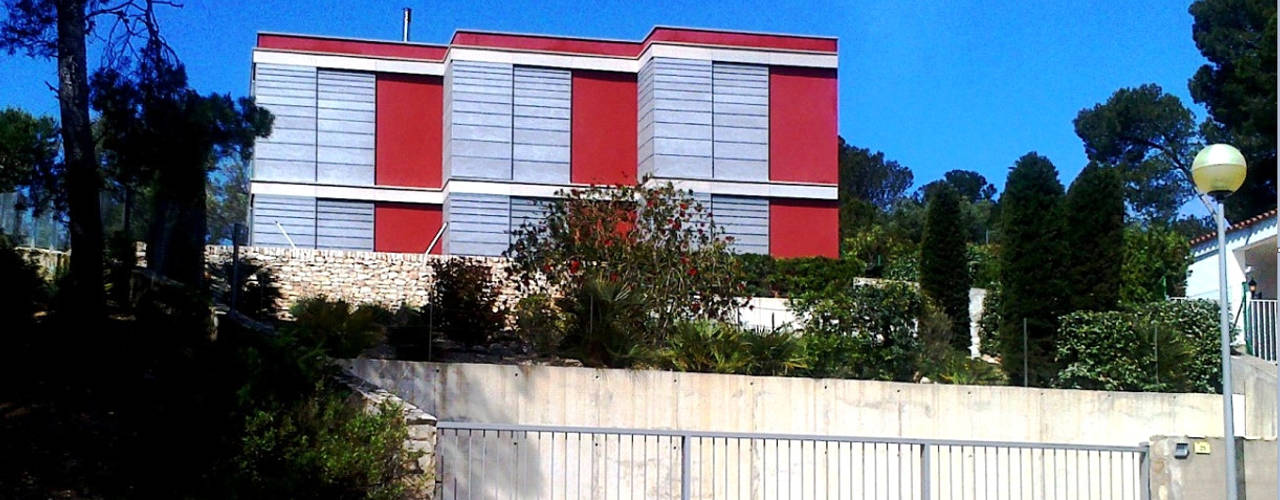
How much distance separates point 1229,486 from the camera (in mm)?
14852

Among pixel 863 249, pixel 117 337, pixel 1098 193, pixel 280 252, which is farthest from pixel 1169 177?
pixel 117 337

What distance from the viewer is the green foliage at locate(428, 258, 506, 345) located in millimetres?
21297

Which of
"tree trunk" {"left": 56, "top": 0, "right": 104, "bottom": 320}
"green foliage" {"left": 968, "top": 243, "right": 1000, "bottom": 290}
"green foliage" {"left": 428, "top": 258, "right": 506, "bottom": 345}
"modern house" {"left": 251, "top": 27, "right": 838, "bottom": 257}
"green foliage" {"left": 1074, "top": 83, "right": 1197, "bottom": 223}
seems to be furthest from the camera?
"green foliage" {"left": 1074, "top": 83, "right": 1197, "bottom": 223}

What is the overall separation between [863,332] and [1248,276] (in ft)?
34.3

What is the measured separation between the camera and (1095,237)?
76.1ft

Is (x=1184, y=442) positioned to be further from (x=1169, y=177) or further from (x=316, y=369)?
(x=1169, y=177)

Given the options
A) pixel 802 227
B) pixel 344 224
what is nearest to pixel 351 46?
pixel 344 224

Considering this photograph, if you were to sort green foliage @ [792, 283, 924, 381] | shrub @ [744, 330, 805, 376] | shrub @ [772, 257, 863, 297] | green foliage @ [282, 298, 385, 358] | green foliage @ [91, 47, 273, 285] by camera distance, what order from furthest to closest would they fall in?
shrub @ [772, 257, 863, 297]
green foliage @ [792, 283, 924, 381]
shrub @ [744, 330, 805, 376]
green foliage @ [91, 47, 273, 285]
green foliage @ [282, 298, 385, 358]

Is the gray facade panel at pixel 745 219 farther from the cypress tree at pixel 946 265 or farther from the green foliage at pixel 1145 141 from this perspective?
the green foliage at pixel 1145 141

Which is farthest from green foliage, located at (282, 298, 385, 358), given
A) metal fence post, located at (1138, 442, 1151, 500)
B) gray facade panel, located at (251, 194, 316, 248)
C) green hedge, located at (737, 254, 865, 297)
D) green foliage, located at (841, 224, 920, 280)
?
green foliage, located at (841, 224, 920, 280)

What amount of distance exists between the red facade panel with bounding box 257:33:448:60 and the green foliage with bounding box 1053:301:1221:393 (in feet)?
65.1

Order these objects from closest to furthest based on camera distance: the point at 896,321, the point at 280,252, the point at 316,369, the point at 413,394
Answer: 1. the point at 316,369
2. the point at 413,394
3. the point at 896,321
4. the point at 280,252

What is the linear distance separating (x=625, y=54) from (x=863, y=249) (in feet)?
29.7

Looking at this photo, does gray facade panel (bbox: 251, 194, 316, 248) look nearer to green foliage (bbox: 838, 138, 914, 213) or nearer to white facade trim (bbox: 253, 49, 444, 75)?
white facade trim (bbox: 253, 49, 444, 75)
